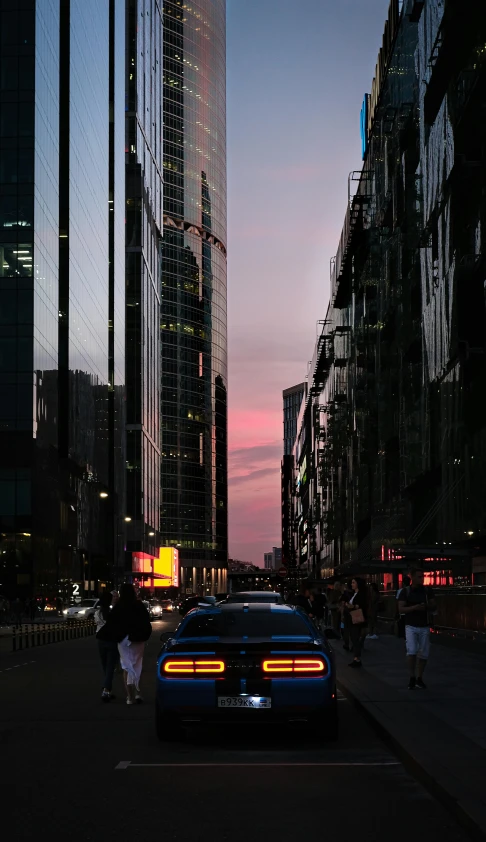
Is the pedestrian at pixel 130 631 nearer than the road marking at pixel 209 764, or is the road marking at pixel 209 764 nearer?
the road marking at pixel 209 764

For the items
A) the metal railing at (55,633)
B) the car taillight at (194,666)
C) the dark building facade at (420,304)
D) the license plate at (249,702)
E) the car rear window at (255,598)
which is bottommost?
the metal railing at (55,633)

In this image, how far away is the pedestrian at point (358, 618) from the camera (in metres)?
23.5

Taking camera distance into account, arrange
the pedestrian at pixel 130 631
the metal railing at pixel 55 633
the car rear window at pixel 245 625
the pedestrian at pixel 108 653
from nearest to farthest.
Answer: the car rear window at pixel 245 625
the pedestrian at pixel 130 631
the pedestrian at pixel 108 653
the metal railing at pixel 55 633

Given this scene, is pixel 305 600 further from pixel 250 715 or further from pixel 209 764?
pixel 209 764

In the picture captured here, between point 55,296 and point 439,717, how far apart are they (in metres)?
72.8

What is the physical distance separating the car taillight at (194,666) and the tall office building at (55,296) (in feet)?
211

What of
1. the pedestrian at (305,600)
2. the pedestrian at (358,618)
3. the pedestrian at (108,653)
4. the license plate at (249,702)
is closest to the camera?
the license plate at (249,702)

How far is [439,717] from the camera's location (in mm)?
13406

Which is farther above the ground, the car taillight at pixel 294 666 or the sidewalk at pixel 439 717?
the car taillight at pixel 294 666

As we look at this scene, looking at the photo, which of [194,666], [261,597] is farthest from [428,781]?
[261,597]

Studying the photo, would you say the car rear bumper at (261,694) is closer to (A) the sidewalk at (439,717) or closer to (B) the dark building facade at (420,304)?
(A) the sidewalk at (439,717)

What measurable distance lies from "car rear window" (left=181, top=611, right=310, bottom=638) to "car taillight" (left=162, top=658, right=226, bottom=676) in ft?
2.12

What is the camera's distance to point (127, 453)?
138875 millimetres

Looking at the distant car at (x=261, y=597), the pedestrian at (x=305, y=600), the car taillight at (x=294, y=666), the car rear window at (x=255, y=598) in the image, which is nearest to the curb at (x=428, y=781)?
the car taillight at (x=294, y=666)
